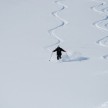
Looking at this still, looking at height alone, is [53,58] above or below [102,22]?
above

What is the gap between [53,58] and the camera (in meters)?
14.8

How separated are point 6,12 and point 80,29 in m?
7.87

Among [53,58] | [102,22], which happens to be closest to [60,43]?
[53,58]

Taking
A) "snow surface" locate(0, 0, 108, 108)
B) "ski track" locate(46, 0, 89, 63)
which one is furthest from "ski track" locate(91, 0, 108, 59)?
"ski track" locate(46, 0, 89, 63)

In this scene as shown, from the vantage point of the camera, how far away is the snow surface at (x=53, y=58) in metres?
11.0

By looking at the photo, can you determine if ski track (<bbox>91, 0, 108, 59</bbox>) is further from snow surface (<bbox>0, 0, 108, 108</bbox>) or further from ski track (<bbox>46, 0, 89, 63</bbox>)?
ski track (<bbox>46, 0, 89, 63</bbox>)

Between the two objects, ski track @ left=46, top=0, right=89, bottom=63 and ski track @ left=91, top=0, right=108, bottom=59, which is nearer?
ski track @ left=46, top=0, right=89, bottom=63

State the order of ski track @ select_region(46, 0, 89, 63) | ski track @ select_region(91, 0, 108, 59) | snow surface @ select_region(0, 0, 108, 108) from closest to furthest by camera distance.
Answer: snow surface @ select_region(0, 0, 108, 108) < ski track @ select_region(46, 0, 89, 63) < ski track @ select_region(91, 0, 108, 59)

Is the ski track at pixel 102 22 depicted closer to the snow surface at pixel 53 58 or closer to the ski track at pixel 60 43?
the snow surface at pixel 53 58

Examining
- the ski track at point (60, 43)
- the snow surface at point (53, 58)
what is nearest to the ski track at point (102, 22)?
the snow surface at point (53, 58)

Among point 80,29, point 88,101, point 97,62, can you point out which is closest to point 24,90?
point 88,101

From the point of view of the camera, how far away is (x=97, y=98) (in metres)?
10.8

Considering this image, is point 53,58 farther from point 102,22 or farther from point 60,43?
point 102,22

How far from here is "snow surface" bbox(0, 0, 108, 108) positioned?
1100cm
